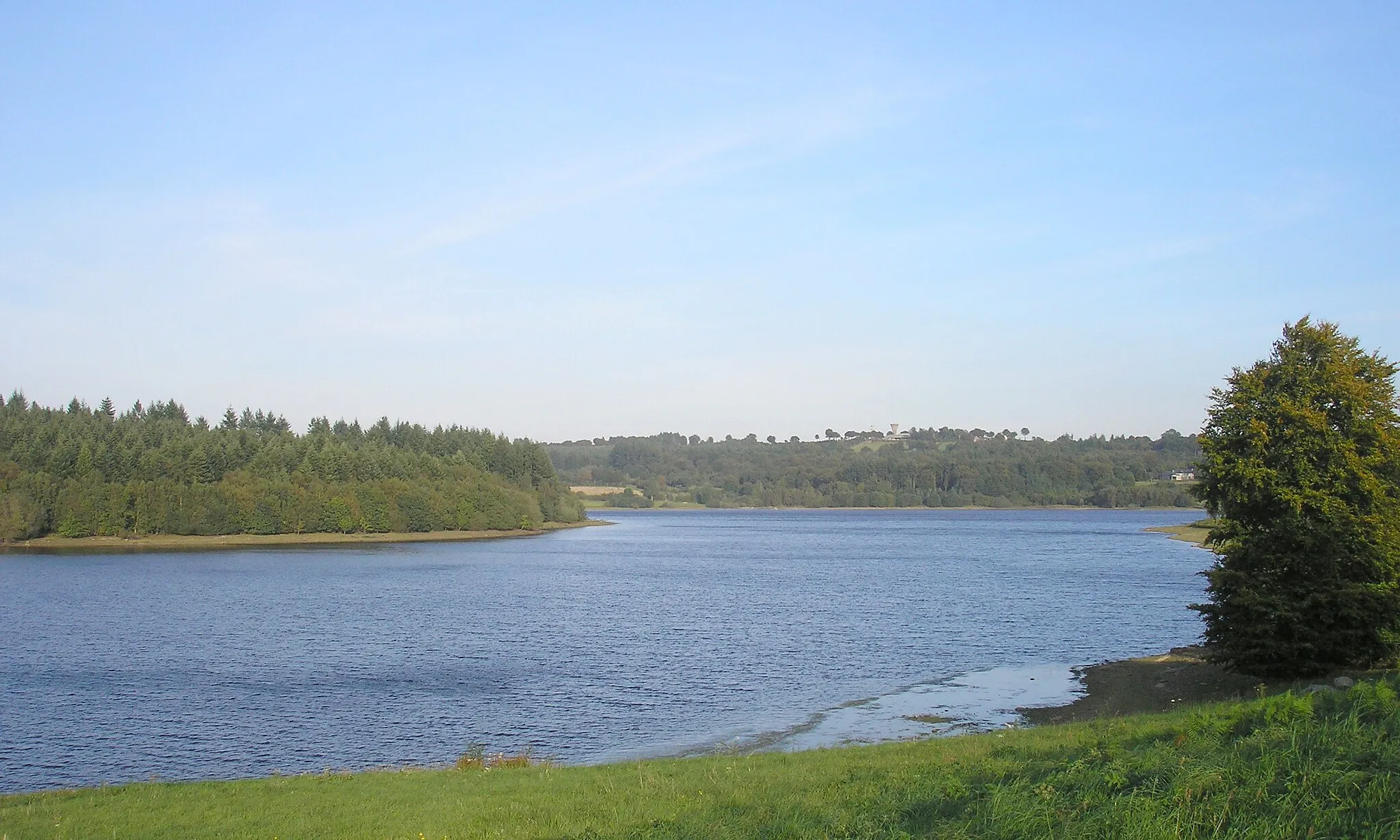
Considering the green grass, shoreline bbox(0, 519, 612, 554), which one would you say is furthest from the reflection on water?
shoreline bbox(0, 519, 612, 554)

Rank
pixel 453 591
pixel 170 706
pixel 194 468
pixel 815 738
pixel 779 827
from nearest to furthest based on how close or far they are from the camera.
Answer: pixel 779 827, pixel 815 738, pixel 170 706, pixel 453 591, pixel 194 468

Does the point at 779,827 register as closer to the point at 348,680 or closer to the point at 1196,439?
the point at 1196,439

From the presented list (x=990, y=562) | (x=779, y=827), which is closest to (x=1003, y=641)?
(x=779, y=827)

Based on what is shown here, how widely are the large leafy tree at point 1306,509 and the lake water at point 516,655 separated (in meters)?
7.76

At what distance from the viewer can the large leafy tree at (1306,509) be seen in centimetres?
2841

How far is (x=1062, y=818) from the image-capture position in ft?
30.4

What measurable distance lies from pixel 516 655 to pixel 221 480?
108m

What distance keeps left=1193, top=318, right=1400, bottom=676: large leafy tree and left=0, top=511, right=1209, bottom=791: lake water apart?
7.76 m

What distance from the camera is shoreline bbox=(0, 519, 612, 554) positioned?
116000 millimetres

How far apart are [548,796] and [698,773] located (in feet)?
9.88

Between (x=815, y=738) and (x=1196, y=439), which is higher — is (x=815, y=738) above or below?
below

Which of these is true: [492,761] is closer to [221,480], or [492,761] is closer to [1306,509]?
[1306,509]

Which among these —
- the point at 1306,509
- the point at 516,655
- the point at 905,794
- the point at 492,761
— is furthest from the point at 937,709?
the point at 905,794

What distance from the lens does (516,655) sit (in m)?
44.7
